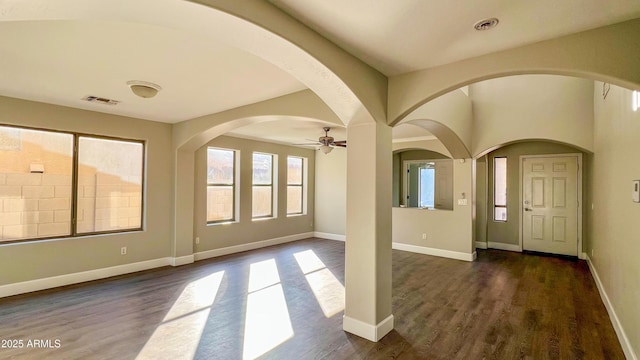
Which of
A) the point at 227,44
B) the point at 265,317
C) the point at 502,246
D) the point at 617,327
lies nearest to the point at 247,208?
the point at 265,317

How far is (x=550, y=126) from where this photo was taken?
5246mm

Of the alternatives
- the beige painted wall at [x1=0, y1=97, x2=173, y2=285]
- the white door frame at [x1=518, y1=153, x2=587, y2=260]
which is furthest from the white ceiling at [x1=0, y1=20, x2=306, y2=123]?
the white door frame at [x1=518, y1=153, x2=587, y2=260]

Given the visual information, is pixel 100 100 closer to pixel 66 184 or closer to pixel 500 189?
pixel 66 184

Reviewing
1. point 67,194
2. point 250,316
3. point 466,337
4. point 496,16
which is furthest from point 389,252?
point 67,194

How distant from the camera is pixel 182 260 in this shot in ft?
18.0

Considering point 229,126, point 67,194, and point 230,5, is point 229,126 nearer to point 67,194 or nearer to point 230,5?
point 67,194

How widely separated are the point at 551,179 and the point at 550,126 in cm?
184

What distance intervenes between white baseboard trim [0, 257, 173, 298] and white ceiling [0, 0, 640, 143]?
245 centimetres

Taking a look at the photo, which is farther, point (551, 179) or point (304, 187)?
point (304, 187)

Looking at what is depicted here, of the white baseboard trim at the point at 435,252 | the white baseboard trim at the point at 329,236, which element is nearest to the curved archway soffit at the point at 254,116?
the white baseboard trim at the point at 435,252

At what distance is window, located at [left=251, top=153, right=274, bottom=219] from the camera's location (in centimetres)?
720

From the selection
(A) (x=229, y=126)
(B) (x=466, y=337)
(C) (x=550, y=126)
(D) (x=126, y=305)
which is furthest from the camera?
(C) (x=550, y=126)

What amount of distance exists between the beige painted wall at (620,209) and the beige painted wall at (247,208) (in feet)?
19.5

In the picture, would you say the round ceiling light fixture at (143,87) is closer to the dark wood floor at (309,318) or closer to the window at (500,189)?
the dark wood floor at (309,318)
